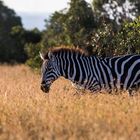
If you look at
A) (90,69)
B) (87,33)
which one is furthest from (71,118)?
(87,33)

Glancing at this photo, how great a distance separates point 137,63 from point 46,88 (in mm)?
2077

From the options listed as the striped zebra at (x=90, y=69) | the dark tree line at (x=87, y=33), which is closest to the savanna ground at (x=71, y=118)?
the striped zebra at (x=90, y=69)

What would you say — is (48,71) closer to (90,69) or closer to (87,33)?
(90,69)

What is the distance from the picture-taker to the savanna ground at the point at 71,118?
6.79 metres

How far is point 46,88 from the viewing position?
11656 mm

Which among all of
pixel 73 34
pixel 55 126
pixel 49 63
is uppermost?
pixel 73 34

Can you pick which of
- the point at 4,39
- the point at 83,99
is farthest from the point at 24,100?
the point at 4,39

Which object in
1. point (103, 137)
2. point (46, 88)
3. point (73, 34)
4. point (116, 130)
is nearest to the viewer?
point (103, 137)

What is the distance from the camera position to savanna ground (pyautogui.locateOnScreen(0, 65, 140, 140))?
267 inches

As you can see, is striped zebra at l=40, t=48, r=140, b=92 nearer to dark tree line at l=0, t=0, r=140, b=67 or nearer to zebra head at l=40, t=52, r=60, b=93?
zebra head at l=40, t=52, r=60, b=93

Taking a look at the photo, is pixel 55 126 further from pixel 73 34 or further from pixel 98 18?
pixel 98 18

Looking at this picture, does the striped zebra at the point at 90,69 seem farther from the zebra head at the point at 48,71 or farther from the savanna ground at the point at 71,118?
the savanna ground at the point at 71,118

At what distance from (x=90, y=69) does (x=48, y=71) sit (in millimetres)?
977

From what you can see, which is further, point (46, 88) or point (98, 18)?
point (98, 18)
